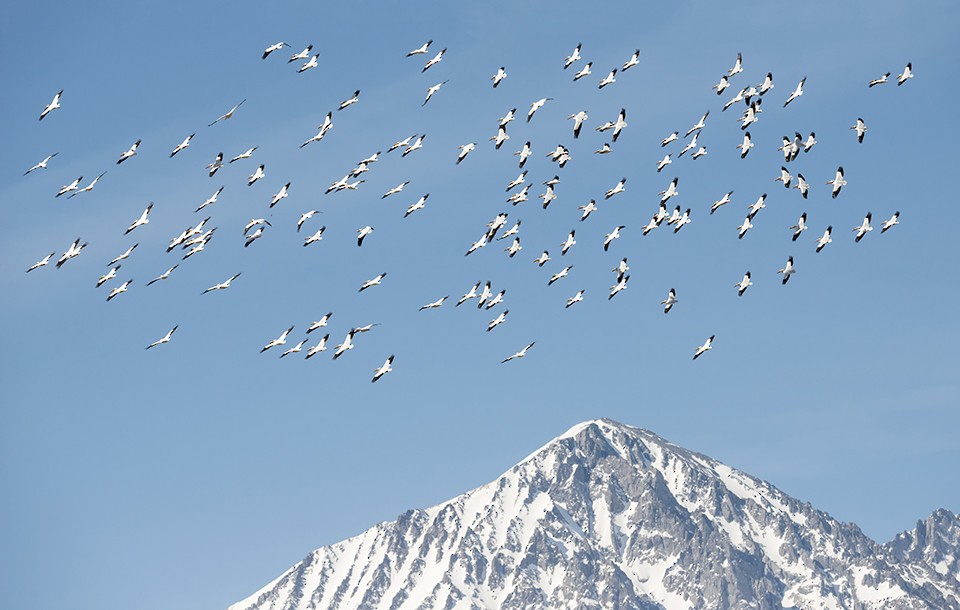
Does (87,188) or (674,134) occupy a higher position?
(674,134)

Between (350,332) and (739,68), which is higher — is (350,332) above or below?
below

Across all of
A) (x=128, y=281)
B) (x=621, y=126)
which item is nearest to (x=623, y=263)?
(x=621, y=126)

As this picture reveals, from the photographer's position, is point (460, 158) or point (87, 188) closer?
point (87, 188)

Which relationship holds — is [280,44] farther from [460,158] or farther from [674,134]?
[674,134]

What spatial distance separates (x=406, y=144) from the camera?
180 m

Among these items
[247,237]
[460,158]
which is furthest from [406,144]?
[247,237]

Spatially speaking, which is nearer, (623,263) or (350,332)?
(350,332)

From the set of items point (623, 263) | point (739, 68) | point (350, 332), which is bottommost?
point (350, 332)

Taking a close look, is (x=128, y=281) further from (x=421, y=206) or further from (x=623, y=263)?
(x=623, y=263)

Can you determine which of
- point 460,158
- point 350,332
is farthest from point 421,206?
point 350,332

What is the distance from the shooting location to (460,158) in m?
179

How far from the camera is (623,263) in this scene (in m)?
181

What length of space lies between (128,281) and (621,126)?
48614 millimetres

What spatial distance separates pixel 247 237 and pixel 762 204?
1880 inches
